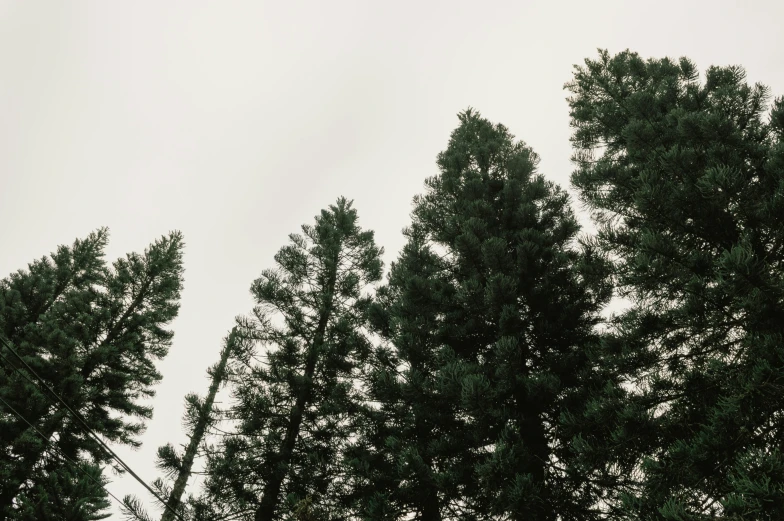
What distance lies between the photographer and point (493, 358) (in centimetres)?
661

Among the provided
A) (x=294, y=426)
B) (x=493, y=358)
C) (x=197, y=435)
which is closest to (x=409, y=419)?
(x=493, y=358)

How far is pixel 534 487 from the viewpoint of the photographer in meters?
4.68

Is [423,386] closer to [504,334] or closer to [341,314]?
[504,334]

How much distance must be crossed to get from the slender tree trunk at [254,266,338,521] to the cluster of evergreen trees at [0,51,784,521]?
0.04 m

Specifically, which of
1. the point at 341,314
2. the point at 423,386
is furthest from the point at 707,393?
the point at 341,314

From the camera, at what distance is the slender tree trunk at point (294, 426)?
7.91 m

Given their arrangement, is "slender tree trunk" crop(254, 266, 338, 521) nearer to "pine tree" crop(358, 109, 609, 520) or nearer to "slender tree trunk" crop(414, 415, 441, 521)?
"pine tree" crop(358, 109, 609, 520)

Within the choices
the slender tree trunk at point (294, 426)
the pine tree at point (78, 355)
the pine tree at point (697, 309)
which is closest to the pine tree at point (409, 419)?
the slender tree trunk at point (294, 426)

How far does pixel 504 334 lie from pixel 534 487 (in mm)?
2286

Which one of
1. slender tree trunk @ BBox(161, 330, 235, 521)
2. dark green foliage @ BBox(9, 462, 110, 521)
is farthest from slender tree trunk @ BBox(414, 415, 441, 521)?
dark green foliage @ BBox(9, 462, 110, 521)

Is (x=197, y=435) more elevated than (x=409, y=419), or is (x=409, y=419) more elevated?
(x=197, y=435)

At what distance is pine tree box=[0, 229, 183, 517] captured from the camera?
1095 centimetres

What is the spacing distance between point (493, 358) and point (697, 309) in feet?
9.31

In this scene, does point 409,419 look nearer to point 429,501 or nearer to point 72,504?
point 429,501
